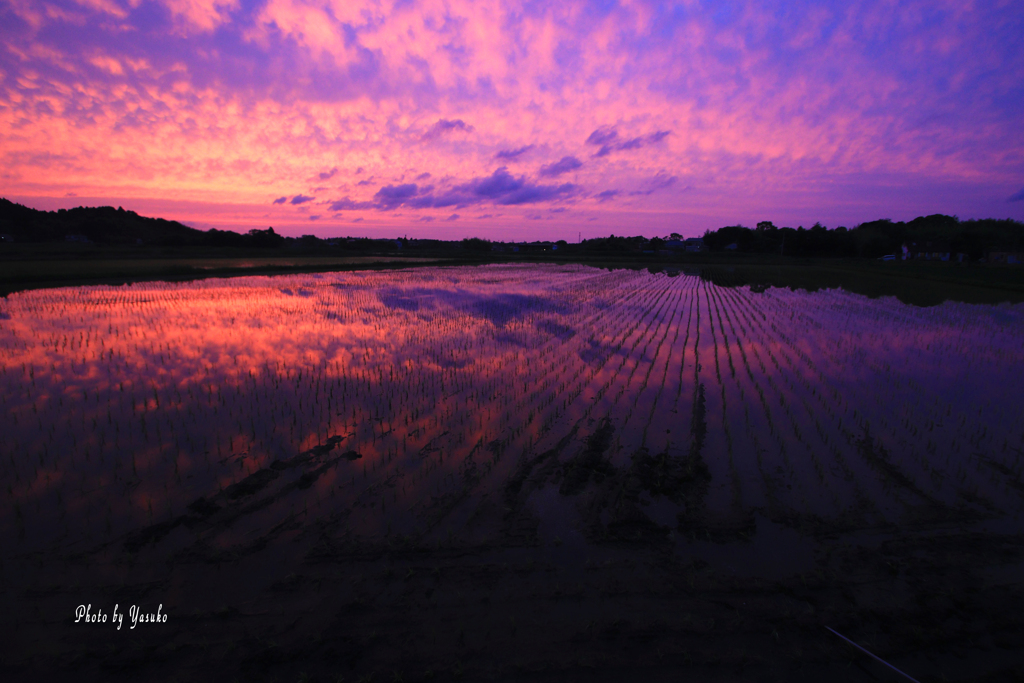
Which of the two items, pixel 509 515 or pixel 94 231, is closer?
pixel 509 515

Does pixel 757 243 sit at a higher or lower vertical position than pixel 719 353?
higher

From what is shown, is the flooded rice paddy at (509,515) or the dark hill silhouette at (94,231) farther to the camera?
the dark hill silhouette at (94,231)

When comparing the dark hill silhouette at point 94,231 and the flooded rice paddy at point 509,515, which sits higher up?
the dark hill silhouette at point 94,231

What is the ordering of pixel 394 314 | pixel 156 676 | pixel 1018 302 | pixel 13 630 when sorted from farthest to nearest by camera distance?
pixel 1018 302 < pixel 394 314 < pixel 13 630 < pixel 156 676

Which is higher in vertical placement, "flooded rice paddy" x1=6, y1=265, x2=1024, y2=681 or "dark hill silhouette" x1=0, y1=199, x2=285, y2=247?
"dark hill silhouette" x1=0, y1=199, x2=285, y2=247

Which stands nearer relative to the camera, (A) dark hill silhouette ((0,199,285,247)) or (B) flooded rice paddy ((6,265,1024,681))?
(B) flooded rice paddy ((6,265,1024,681))

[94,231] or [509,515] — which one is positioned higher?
[94,231]

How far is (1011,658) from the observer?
2.57 metres

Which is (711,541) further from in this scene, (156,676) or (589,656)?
(156,676)

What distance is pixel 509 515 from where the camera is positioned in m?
3.84

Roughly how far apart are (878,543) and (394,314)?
42.0 feet

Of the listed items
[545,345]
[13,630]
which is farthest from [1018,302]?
[13,630]

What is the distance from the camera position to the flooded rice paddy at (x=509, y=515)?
Answer: 2641 millimetres

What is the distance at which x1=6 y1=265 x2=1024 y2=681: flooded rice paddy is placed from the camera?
2.64m
